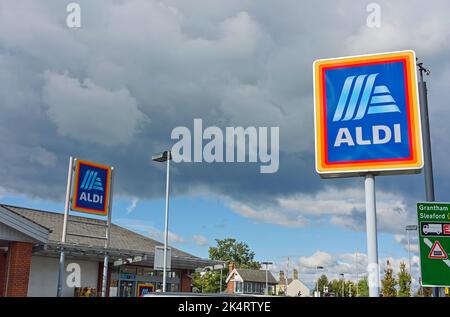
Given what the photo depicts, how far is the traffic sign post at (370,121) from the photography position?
411 cm

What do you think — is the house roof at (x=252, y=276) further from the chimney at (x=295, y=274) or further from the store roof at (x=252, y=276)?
the chimney at (x=295, y=274)

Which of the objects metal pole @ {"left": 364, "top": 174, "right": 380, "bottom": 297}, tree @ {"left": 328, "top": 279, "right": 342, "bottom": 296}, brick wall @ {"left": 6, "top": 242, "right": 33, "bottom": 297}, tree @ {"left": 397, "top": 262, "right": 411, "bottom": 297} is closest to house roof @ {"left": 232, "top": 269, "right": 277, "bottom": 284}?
tree @ {"left": 328, "top": 279, "right": 342, "bottom": 296}

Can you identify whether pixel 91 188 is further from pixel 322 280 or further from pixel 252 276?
pixel 322 280

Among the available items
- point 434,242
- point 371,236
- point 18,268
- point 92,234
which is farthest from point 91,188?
point 371,236

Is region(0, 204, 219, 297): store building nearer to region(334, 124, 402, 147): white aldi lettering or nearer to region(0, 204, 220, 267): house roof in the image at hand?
region(0, 204, 220, 267): house roof

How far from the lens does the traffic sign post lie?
411cm

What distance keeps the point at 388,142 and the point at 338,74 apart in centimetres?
79

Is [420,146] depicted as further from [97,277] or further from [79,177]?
[97,277]

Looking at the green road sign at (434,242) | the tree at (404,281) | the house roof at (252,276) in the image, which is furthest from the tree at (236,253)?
the green road sign at (434,242)

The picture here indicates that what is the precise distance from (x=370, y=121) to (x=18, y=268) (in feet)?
59.3

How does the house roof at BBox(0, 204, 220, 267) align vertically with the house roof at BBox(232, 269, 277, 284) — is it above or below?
above

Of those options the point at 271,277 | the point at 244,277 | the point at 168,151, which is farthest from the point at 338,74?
the point at 271,277

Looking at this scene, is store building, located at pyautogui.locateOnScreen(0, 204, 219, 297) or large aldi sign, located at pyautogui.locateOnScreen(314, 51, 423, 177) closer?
large aldi sign, located at pyautogui.locateOnScreen(314, 51, 423, 177)

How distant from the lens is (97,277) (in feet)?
81.0
